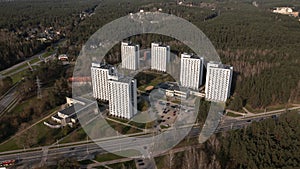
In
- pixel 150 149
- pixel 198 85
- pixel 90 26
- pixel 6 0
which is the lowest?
pixel 150 149

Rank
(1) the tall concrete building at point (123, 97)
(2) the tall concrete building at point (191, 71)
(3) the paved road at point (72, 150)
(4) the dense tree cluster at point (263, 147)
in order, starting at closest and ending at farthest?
(4) the dense tree cluster at point (263, 147) < (3) the paved road at point (72, 150) < (1) the tall concrete building at point (123, 97) < (2) the tall concrete building at point (191, 71)

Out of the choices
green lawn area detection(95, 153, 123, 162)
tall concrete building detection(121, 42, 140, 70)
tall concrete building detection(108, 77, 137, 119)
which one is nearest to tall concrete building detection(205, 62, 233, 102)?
tall concrete building detection(108, 77, 137, 119)

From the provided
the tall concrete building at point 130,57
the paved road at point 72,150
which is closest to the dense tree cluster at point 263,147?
→ the paved road at point 72,150

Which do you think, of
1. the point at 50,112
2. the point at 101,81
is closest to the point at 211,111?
the point at 101,81

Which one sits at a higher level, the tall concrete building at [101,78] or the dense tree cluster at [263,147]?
the tall concrete building at [101,78]

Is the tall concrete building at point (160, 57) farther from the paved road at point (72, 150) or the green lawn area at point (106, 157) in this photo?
the green lawn area at point (106, 157)

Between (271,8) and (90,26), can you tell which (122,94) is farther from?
(271,8)
